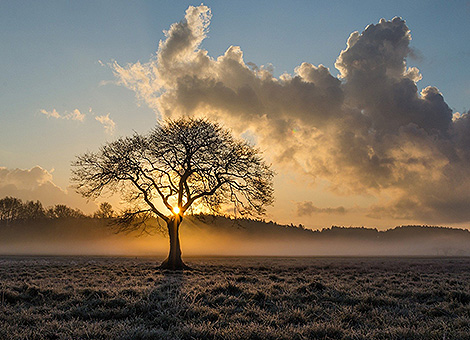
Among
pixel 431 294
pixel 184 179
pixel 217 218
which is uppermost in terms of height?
pixel 184 179

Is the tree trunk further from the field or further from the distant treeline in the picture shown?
the distant treeline

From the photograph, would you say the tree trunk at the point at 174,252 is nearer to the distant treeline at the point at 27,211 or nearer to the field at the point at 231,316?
the field at the point at 231,316

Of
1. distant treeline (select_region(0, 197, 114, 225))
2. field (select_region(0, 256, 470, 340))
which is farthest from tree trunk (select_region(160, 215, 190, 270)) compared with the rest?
distant treeline (select_region(0, 197, 114, 225))

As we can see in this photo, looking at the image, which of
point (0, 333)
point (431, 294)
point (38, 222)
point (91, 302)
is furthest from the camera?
point (38, 222)

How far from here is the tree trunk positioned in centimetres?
2855

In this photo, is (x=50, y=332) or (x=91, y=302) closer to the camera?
(x=50, y=332)

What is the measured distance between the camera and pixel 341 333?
21.4ft

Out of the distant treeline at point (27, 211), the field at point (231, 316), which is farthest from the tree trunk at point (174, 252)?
the distant treeline at point (27, 211)

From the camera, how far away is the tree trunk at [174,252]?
2855 cm

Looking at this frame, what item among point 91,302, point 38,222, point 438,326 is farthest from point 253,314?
point 38,222

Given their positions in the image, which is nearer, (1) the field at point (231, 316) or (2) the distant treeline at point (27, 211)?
(1) the field at point (231, 316)

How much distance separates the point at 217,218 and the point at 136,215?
805 cm

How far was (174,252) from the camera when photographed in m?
29.1

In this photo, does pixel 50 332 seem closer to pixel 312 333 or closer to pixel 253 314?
pixel 253 314
